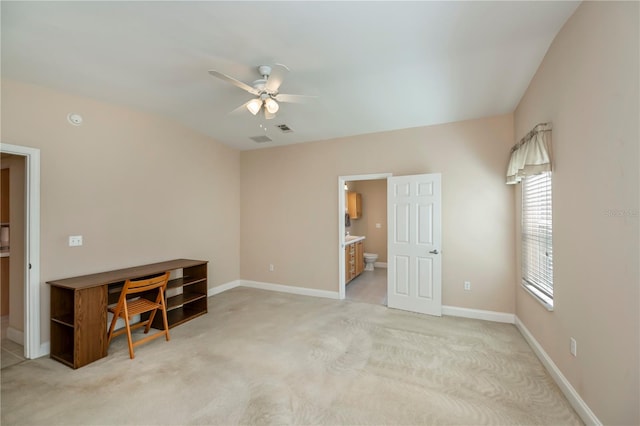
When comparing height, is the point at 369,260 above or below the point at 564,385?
above

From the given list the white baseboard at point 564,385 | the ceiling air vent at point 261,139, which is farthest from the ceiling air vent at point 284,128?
the white baseboard at point 564,385

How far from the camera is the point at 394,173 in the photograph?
14.2 ft

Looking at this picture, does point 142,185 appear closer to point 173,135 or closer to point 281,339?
point 173,135

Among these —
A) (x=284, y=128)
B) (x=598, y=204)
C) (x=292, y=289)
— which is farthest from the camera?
(x=292, y=289)

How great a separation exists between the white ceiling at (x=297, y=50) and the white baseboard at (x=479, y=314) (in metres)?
2.75

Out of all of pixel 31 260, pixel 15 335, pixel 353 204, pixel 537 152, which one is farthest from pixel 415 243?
pixel 15 335

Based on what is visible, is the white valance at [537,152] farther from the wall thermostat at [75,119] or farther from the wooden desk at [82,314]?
the wall thermostat at [75,119]

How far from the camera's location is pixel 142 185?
378cm

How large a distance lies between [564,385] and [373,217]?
223 inches

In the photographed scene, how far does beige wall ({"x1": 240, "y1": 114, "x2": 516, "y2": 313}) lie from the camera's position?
371cm

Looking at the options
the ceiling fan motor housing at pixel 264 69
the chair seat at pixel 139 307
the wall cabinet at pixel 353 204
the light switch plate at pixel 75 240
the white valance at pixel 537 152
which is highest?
the ceiling fan motor housing at pixel 264 69

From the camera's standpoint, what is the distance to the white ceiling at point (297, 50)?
1.95 m

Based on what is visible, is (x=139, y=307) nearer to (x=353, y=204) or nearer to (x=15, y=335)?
(x=15, y=335)

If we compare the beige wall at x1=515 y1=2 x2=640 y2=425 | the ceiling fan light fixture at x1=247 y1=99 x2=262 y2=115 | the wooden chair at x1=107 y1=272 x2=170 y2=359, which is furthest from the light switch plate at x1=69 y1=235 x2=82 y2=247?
the beige wall at x1=515 y1=2 x2=640 y2=425
